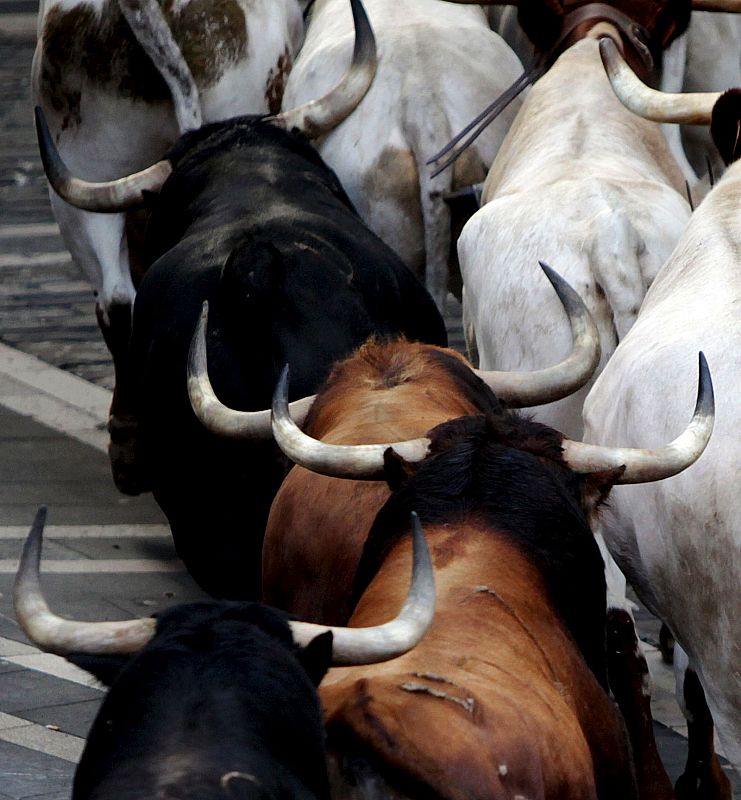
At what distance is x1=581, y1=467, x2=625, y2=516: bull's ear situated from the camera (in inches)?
143

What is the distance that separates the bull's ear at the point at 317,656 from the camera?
8.93 feet

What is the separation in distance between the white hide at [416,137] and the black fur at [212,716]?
174 inches

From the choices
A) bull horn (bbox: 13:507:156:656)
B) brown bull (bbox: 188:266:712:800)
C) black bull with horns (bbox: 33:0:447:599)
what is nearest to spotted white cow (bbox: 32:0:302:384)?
black bull with horns (bbox: 33:0:447:599)

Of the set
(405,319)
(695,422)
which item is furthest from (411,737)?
(405,319)

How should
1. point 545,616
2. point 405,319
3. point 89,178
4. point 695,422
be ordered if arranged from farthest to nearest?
point 89,178
point 405,319
point 695,422
point 545,616

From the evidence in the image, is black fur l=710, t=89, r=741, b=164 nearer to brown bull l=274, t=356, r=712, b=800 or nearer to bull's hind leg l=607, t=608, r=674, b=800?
bull's hind leg l=607, t=608, r=674, b=800

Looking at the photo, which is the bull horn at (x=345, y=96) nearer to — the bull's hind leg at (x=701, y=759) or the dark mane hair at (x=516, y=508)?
the bull's hind leg at (x=701, y=759)

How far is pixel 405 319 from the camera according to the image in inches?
223

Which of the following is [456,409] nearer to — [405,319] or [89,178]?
[405,319]

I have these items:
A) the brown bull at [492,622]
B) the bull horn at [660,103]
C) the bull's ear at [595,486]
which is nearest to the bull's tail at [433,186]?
the bull horn at [660,103]

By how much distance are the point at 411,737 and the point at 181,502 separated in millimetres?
3138

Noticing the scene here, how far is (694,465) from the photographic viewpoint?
3910 millimetres

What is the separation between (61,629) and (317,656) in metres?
0.44

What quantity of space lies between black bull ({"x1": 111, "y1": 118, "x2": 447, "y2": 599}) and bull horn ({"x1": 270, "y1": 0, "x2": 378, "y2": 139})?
49cm
